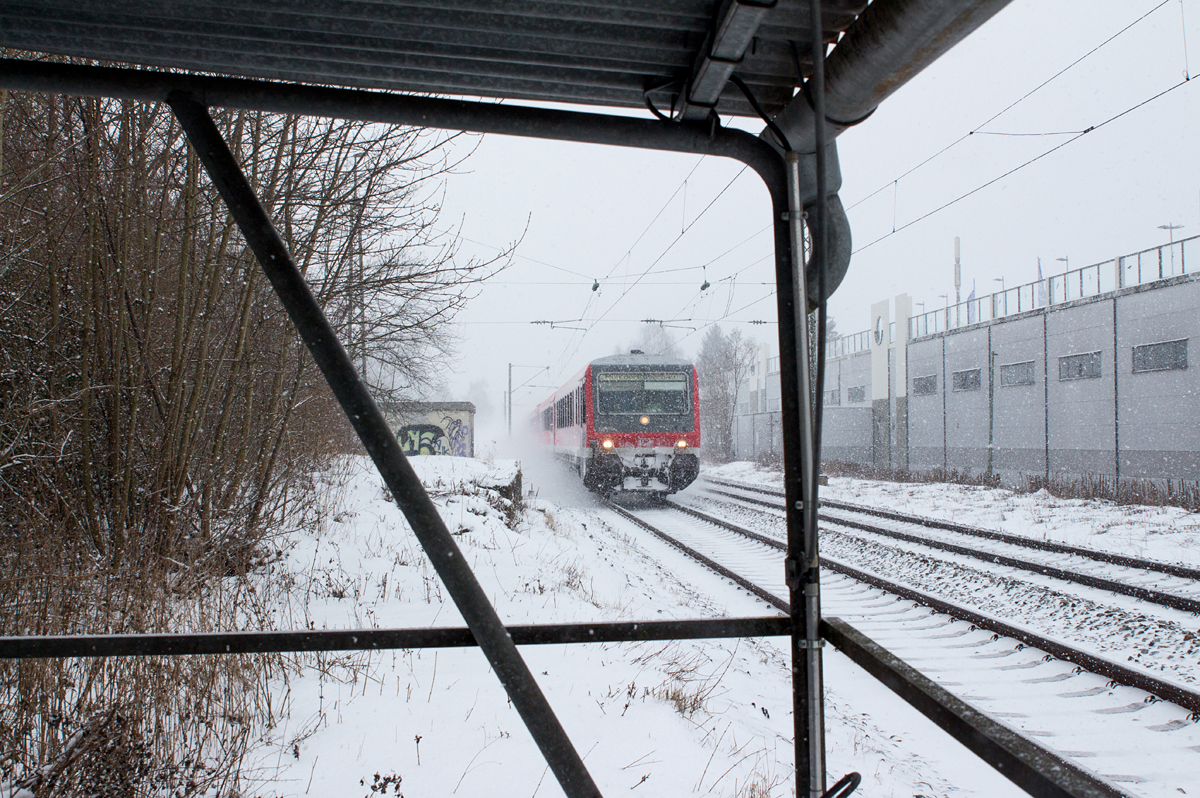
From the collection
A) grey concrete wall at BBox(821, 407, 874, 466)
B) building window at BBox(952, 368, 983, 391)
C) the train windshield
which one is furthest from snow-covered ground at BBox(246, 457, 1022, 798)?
grey concrete wall at BBox(821, 407, 874, 466)

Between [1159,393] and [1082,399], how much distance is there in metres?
2.37

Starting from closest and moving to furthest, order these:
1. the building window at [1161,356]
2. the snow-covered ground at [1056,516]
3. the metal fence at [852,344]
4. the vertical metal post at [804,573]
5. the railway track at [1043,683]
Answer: the vertical metal post at [804,573] → the railway track at [1043,683] → the snow-covered ground at [1056,516] → the building window at [1161,356] → the metal fence at [852,344]

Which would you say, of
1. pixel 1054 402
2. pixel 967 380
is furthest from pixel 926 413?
pixel 1054 402

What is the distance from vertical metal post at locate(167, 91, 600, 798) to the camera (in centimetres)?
154

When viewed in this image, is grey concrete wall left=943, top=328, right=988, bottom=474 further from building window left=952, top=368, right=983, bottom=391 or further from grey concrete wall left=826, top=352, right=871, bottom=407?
grey concrete wall left=826, top=352, right=871, bottom=407

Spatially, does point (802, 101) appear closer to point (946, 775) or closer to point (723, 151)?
point (723, 151)

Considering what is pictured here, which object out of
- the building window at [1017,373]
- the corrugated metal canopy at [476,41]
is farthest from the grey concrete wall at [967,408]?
the corrugated metal canopy at [476,41]

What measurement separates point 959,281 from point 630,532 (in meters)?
38.4

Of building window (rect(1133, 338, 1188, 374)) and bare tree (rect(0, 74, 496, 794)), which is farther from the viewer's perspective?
building window (rect(1133, 338, 1188, 374))

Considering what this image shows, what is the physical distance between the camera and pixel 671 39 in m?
1.72

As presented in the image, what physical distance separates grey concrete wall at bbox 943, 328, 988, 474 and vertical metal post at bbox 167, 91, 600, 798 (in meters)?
24.5

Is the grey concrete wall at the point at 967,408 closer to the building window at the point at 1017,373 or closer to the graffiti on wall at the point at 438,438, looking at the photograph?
the building window at the point at 1017,373

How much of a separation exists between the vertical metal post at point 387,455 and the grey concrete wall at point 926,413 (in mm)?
26102

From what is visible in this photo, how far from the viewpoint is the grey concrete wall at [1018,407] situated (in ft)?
68.3
